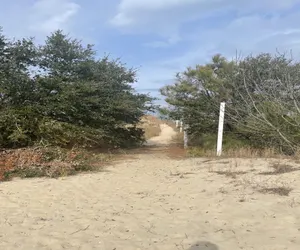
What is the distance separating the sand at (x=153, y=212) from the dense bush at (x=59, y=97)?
3530 millimetres

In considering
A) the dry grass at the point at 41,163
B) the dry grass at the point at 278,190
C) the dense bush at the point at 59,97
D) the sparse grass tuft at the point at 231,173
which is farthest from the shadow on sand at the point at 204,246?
the dense bush at the point at 59,97

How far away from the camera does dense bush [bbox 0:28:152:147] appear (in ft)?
40.8

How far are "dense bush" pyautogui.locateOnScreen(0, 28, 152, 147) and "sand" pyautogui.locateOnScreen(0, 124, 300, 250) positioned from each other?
139 inches

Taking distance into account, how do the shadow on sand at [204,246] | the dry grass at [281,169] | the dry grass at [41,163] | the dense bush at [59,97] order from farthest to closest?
1. the dense bush at [59,97]
2. the dry grass at [41,163]
3. the dry grass at [281,169]
4. the shadow on sand at [204,246]

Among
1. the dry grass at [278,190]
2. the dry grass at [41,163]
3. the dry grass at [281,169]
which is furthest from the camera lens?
the dry grass at [41,163]

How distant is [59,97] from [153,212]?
26.8 feet

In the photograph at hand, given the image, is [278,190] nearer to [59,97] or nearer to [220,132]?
[220,132]

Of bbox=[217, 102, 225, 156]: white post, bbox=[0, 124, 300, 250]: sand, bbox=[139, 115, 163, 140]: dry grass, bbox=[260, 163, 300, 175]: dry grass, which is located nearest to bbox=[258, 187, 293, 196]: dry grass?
bbox=[0, 124, 300, 250]: sand

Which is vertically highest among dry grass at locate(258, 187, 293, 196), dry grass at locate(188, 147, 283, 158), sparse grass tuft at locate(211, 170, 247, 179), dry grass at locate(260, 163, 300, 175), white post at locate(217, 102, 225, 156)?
white post at locate(217, 102, 225, 156)

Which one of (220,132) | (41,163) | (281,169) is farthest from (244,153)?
(41,163)

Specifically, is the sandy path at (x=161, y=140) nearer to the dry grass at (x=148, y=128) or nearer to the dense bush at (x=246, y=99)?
the dry grass at (x=148, y=128)

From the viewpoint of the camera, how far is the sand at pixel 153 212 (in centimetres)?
471

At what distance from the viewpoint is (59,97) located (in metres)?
13.4

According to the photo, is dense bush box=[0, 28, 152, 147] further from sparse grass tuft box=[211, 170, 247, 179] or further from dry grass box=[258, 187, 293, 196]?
dry grass box=[258, 187, 293, 196]
